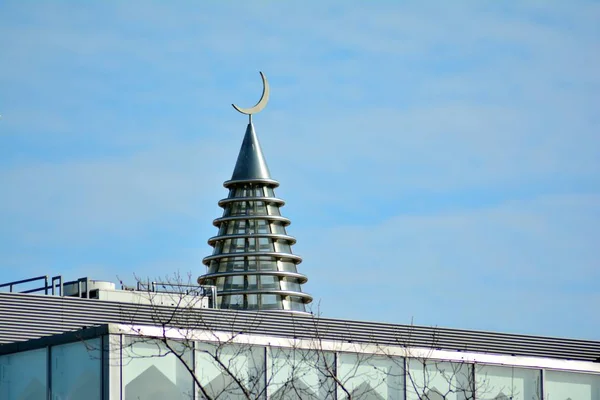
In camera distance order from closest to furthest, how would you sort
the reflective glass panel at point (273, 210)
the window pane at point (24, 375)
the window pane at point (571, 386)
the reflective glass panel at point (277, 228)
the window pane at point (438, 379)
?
the window pane at point (24, 375)
the window pane at point (438, 379)
the window pane at point (571, 386)
the reflective glass panel at point (277, 228)
the reflective glass panel at point (273, 210)

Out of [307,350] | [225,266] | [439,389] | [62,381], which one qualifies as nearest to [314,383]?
[307,350]

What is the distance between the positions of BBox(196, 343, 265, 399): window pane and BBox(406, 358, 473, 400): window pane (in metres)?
4.64

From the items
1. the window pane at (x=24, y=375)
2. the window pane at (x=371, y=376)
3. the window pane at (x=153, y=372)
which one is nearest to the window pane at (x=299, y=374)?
the window pane at (x=371, y=376)

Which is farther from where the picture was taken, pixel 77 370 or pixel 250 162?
pixel 250 162

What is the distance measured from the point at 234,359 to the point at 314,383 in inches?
97.6

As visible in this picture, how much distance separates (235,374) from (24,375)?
533 centimetres

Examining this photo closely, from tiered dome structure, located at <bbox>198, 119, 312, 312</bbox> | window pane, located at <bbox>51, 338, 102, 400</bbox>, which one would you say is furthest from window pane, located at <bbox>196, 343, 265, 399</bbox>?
tiered dome structure, located at <bbox>198, 119, 312, 312</bbox>

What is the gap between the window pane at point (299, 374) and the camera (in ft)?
118

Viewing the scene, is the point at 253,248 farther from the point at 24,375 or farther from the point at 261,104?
the point at 24,375

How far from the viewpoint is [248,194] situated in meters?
81.7

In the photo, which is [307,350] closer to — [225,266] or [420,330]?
[420,330]

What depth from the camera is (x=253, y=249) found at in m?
80.6

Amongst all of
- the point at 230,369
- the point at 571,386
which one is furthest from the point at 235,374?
the point at 571,386

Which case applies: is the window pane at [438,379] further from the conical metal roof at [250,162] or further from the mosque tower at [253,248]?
the conical metal roof at [250,162]
